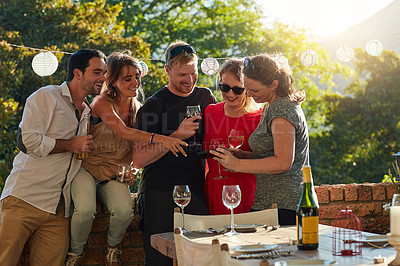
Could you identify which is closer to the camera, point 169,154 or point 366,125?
point 169,154

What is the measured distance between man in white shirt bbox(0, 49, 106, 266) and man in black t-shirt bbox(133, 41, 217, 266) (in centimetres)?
42

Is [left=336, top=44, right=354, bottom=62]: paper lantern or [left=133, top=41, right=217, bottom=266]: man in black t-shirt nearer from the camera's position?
[left=133, top=41, right=217, bottom=266]: man in black t-shirt

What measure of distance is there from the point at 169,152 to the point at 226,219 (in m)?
0.76

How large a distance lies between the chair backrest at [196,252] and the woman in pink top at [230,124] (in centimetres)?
108

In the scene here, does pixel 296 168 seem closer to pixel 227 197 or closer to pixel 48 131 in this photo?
pixel 227 197

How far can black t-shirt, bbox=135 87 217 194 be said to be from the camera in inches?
126

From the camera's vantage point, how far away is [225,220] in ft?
8.75

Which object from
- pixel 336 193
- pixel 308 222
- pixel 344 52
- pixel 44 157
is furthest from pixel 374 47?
pixel 308 222

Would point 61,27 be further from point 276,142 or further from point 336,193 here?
point 276,142

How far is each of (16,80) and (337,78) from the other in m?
19.9

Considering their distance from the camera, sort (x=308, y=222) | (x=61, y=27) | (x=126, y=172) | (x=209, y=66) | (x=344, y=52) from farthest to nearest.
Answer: (x=61, y=27)
(x=344, y=52)
(x=209, y=66)
(x=126, y=172)
(x=308, y=222)

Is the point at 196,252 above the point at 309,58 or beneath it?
beneath

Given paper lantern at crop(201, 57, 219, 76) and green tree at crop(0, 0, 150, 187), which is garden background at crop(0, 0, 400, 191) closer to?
green tree at crop(0, 0, 150, 187)

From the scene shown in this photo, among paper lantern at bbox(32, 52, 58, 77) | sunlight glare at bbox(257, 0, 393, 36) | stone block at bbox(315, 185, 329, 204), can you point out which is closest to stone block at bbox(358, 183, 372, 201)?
stone block at bbox(315, 185, 329, 204)
